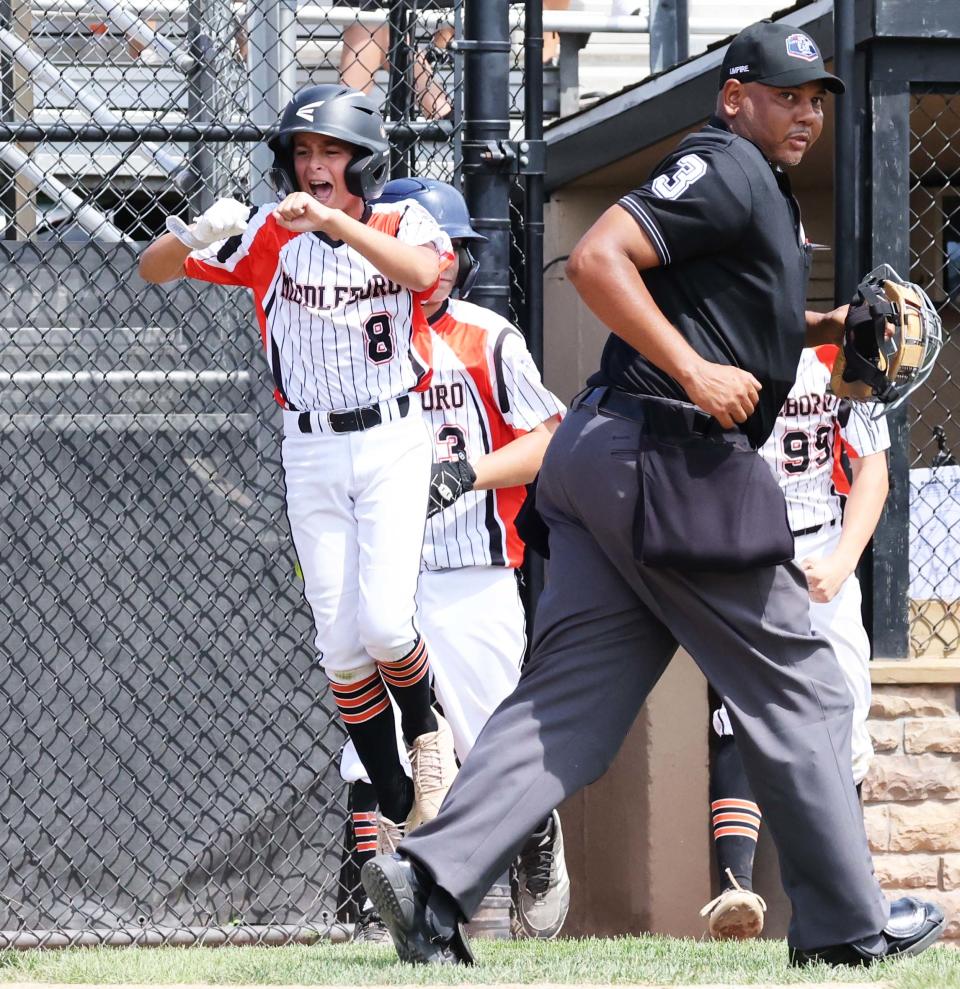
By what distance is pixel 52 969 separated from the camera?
13.0 ft

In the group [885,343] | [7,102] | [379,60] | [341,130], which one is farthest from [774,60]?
[379,60]

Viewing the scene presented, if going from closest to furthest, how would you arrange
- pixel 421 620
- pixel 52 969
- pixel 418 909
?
pixel 418 909, pixel 52 969, pixel 421 620

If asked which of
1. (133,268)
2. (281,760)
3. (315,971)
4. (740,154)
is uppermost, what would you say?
(740,154)

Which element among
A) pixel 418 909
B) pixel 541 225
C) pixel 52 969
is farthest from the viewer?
pixel 541 225

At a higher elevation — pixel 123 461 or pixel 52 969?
pixel 123 461

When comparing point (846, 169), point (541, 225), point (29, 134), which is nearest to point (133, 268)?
point (29, 134)

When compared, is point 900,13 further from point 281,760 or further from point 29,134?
point 281,760

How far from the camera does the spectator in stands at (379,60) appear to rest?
603 cm

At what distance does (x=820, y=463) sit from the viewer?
17.6 ft

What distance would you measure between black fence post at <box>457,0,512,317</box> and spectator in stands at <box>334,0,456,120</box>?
0.49 metres

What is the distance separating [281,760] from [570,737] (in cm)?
246

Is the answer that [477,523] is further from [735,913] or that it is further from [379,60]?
[379,60]

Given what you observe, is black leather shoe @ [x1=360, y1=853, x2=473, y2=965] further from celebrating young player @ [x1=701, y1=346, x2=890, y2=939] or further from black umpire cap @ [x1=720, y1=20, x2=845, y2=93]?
celebrating young player @ [x1=701, y1=346, x2=890, y2=939]

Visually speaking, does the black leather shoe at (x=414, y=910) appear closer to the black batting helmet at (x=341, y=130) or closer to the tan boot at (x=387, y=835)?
the tan boot at (x=387, y=835)
